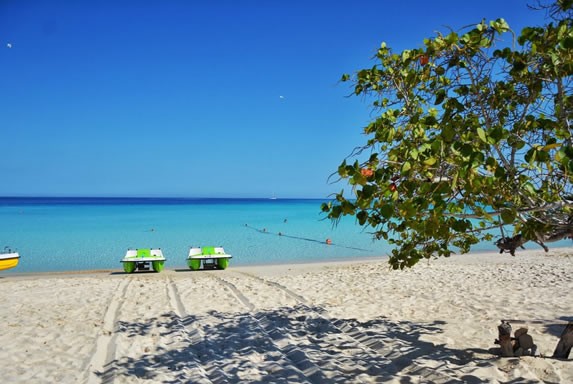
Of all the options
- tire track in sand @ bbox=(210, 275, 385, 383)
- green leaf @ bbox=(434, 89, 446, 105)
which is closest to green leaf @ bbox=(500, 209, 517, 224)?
green leaf @ bbox=(434, 89, 446, 105)

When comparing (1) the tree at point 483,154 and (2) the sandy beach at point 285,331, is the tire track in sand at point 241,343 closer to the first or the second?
(2) the sandy beach at point 285,331

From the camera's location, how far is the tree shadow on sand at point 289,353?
5.33 metres

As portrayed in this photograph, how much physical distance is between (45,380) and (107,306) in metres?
4.07

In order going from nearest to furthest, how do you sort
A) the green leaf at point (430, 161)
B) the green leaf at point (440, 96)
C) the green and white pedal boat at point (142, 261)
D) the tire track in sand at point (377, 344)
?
the green leaf at point (430, 161) < the green leaf at point (440, 96) < the tire track in sand at point (377, 344) < the green and white pedal boat at point (142, 261)

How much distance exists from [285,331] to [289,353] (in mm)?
1057

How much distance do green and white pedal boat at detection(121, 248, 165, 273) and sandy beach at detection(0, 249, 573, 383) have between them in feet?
12.8

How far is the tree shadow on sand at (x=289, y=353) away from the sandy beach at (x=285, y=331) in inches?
0.7

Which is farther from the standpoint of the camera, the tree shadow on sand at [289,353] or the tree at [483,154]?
the tree shadow on sand at [289,353]

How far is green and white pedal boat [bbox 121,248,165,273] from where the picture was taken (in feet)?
52.9

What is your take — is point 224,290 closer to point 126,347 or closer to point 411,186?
point 126,347

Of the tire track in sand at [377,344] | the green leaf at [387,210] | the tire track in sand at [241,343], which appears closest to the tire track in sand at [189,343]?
the tire track in sand at [241,343]

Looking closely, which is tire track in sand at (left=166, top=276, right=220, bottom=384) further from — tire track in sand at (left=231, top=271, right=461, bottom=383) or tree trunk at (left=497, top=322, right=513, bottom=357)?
tree trunk at (left=497, top=322, right=513, bottom=357)

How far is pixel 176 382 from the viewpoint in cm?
529

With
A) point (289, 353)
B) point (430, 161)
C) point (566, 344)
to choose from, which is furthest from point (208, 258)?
point (430, 161)
